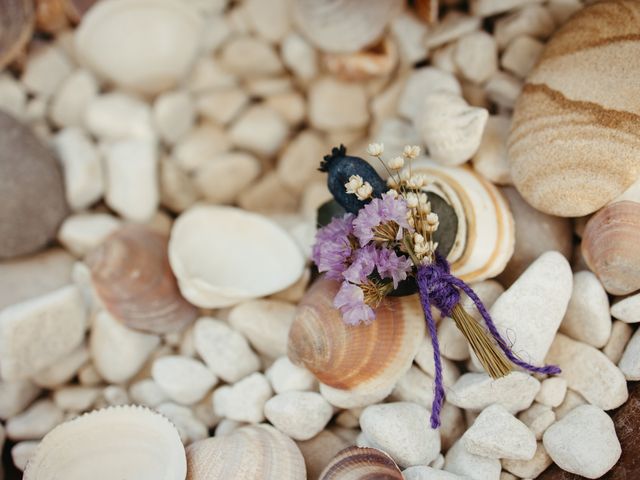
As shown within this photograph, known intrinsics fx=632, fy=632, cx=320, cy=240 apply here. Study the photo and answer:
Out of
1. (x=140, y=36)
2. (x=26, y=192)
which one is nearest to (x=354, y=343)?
(x=26, y=192)

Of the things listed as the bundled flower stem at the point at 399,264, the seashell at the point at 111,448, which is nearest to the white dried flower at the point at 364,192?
the bundled flower stem at the point at 399,264

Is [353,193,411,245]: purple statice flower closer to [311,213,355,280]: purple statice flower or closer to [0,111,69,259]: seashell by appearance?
[311,213,355,280]: purple statice flower

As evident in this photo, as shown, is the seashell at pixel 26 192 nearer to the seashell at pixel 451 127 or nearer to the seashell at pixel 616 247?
the seashell at pixel 451 127

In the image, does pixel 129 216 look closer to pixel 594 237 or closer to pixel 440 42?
pixel 440 42

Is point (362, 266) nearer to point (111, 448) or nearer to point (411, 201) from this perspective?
point (411, 201)

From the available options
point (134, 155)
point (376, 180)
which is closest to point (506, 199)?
point (376, 180)

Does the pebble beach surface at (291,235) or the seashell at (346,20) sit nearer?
the pebble beach surface at (291,235)
